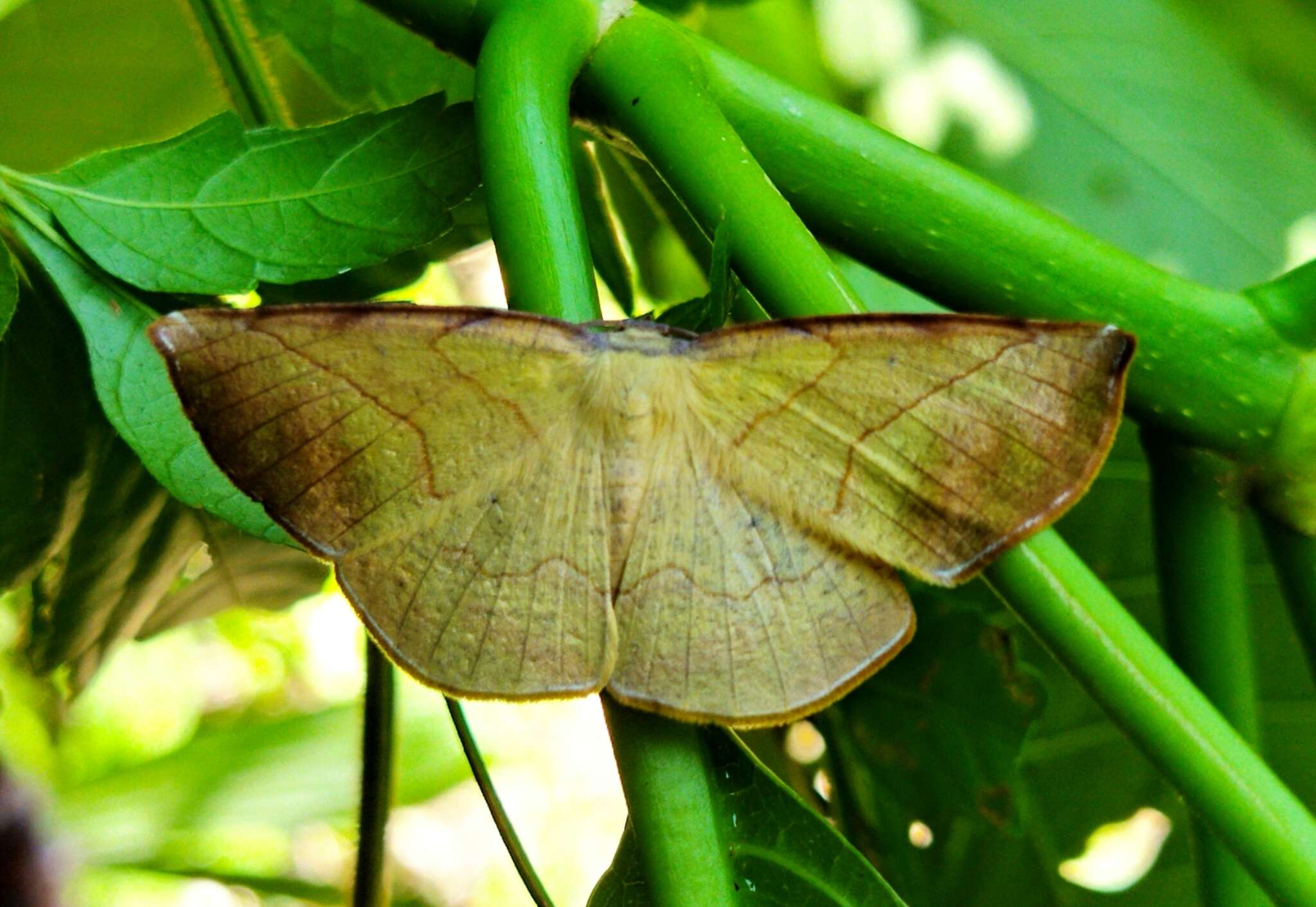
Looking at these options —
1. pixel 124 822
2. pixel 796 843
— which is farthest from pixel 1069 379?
pixel 124 822

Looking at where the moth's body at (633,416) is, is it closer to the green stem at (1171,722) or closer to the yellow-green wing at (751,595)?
the yellow-green wing at (751,595)

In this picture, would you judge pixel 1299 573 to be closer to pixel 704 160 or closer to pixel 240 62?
pixel 704 160

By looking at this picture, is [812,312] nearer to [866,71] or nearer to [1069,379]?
[1069,379]

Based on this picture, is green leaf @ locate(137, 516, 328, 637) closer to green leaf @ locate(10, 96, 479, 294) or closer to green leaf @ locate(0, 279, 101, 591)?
green leaf @ locate(0, 279, 101, 591)

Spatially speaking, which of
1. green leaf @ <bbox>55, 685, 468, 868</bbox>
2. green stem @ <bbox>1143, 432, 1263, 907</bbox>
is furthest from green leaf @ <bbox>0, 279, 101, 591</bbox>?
green leaf @ <bbox>55, 685, 468, 868</bbox>

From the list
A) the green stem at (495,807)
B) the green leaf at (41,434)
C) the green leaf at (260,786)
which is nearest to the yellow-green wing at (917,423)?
the green stem at (495,807)

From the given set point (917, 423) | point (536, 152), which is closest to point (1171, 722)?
point (917, 423)
